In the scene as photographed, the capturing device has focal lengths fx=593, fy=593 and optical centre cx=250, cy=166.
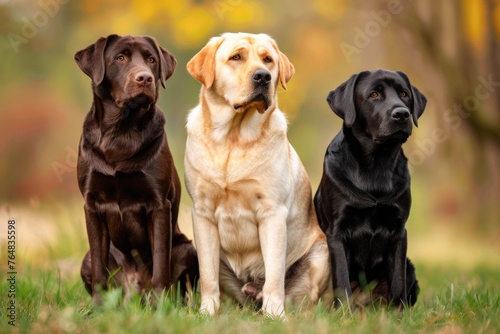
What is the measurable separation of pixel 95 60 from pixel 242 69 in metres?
0.98

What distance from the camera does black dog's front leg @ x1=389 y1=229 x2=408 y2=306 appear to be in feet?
13.0

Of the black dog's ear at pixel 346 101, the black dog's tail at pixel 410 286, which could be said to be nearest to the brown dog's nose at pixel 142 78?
the black dog's ear at pixel 346 101

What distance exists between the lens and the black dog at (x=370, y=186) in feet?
12.9

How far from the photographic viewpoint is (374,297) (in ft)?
13.7

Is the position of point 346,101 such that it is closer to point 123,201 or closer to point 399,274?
point 399,274

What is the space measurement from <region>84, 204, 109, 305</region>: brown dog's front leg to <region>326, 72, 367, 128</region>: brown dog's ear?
177 cm

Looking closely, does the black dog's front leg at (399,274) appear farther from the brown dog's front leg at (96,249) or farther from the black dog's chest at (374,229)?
the brown dog's front leg at (96,249)

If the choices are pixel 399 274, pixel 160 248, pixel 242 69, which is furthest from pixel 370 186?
pixel 160 248

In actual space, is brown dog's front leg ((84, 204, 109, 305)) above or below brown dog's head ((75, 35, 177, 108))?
below

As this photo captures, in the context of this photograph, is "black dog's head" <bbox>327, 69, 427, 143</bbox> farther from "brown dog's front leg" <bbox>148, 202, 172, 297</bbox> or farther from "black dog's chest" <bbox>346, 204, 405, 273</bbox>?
"brown dog's front leg" <bbox>148, 202, 172, 297</bbox>

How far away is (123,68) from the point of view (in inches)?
154

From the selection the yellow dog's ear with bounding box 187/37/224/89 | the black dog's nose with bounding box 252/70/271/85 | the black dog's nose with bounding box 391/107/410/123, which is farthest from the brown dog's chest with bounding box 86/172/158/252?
the black dog's nose with bounding box 391/107/410/123

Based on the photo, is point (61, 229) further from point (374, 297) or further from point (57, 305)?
point (374, 297)

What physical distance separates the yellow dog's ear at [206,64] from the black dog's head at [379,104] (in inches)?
33.9
